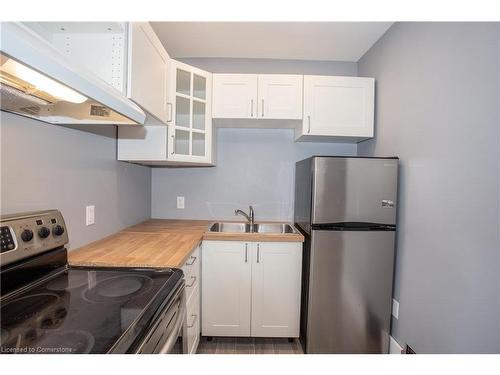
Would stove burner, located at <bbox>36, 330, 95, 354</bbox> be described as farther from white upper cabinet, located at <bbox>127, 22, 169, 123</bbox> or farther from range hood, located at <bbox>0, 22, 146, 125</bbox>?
white upper cabinet, located at <bbox>127, 22, 169, 123</bbox>

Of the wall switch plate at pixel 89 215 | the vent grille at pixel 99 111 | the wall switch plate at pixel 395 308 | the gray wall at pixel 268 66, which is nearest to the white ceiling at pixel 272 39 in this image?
the gray wall at pixel 268 66

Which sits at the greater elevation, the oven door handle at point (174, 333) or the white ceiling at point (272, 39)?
the white ceiling at point (272, 39)

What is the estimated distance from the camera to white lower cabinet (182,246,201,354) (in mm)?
1389

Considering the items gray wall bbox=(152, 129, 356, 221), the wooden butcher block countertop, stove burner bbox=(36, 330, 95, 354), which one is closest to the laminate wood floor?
the wooden butcher block countertop

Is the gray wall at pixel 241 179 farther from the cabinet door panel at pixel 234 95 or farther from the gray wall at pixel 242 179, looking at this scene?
the cabinet door panel at pixel 234 95

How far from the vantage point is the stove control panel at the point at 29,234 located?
79 centimetres

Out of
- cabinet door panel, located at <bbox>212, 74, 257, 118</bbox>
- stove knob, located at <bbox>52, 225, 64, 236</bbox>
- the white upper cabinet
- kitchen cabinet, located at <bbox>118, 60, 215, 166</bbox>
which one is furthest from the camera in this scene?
cabinet door panel, located at <bbox>212, 74, 257, 118</bbox>

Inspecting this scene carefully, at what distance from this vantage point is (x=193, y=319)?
1520 mm

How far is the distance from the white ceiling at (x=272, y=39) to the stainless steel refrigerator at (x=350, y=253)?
105cm

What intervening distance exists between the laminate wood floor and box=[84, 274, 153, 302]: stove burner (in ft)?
3.65

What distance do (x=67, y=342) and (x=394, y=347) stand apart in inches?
76.5

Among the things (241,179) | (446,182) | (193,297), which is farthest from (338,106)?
(193,297)

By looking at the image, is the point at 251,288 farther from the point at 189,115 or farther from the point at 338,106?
the point at 338,106

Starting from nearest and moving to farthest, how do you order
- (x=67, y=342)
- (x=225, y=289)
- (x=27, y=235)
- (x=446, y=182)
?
(x=67, y=342) → (x=27, y=235) → (x=446, y=182) → (x=225, y=289)
